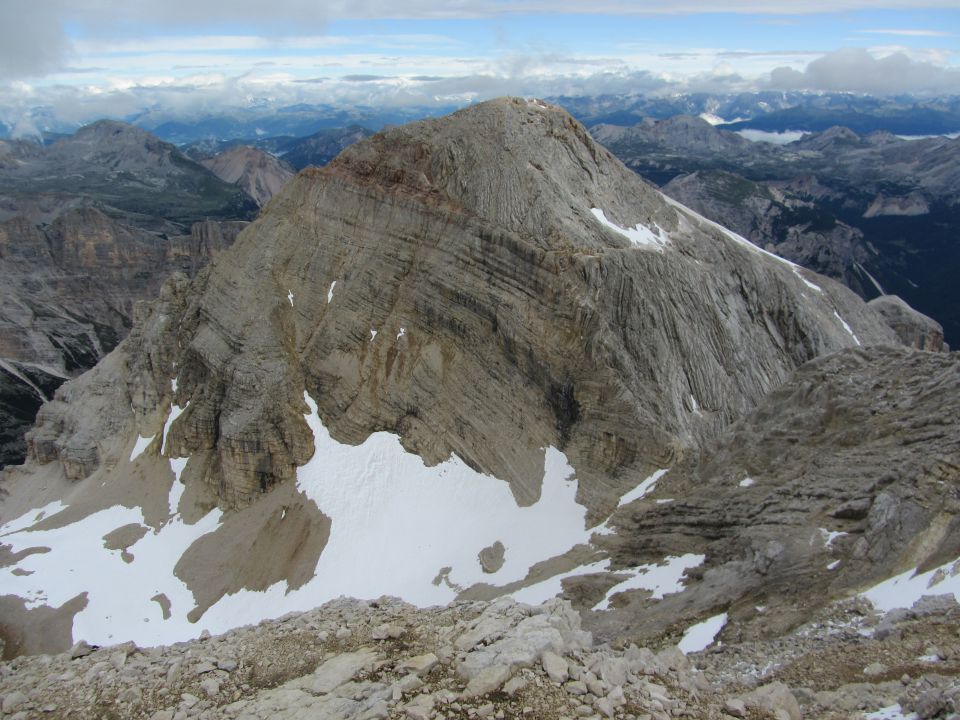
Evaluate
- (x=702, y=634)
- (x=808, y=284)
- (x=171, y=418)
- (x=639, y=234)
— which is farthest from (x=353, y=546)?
(x=808, y=284)

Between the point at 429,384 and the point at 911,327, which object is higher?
the point at 429,384

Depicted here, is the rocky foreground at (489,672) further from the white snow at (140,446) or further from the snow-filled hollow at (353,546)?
the white snow at (140,446)

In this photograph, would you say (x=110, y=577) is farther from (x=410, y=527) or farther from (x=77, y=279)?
(x=77, y=279)

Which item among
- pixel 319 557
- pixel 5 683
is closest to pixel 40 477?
pixel 319 557

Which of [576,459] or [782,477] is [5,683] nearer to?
[782,477]

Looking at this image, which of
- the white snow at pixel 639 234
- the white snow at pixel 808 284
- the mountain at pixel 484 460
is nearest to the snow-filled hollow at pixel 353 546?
the mountain at pixel 484 460

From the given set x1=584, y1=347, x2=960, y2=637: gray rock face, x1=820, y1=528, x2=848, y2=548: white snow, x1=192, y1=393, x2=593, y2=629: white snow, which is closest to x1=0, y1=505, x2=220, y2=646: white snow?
x1=192, y1=393, x2=593, y2=629: white snow
